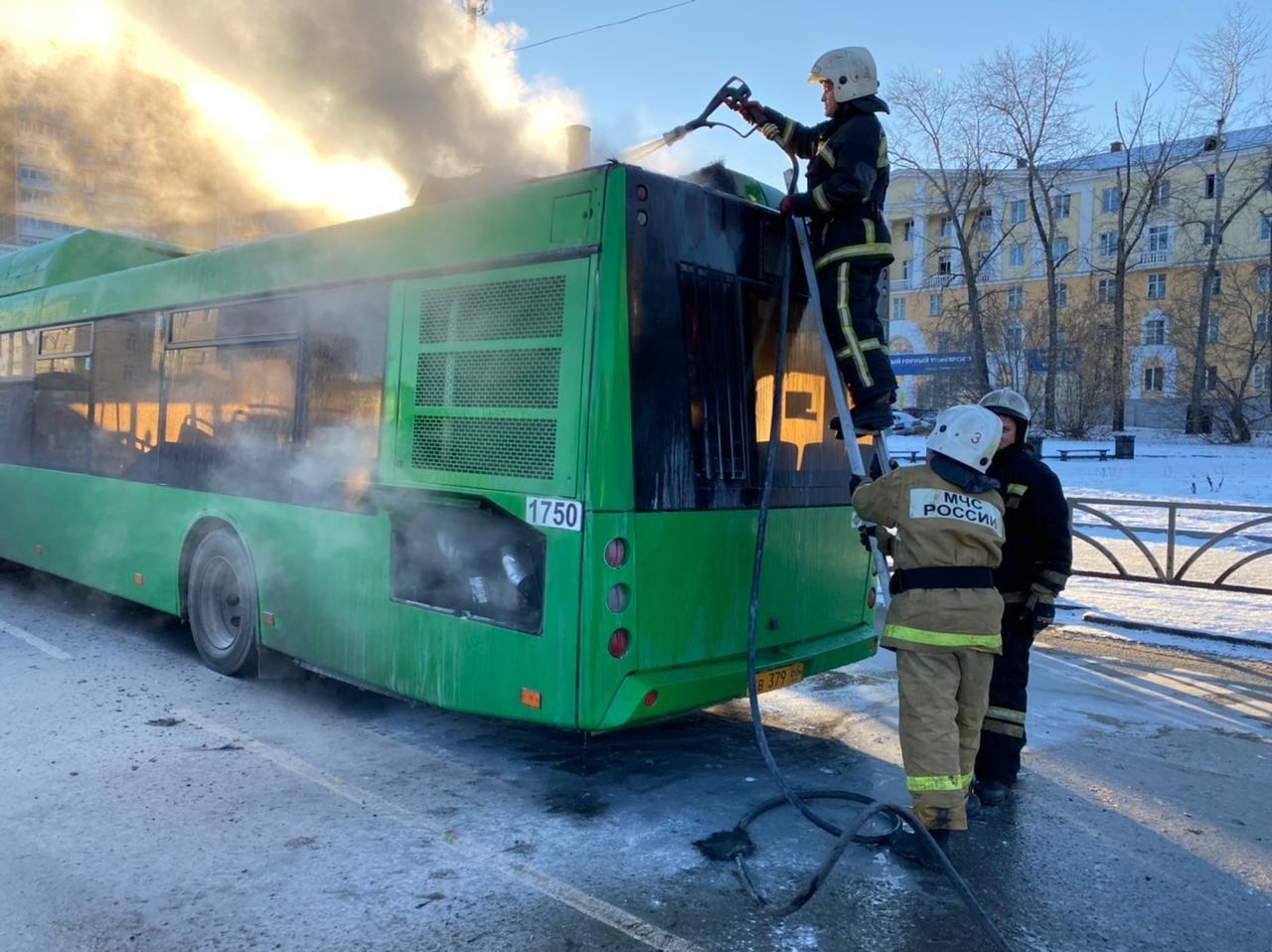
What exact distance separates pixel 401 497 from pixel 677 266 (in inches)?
72.7

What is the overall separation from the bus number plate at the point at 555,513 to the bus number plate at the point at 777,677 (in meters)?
1.27

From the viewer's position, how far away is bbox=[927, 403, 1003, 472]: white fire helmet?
387cm

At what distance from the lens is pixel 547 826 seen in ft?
13.5

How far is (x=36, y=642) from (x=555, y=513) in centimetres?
537

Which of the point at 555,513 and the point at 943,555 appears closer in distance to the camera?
the point at 943,555

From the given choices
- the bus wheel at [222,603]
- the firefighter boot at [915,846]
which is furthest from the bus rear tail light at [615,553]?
the bus wheel at [222,603]

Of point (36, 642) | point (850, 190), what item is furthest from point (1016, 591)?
point (36, 642)

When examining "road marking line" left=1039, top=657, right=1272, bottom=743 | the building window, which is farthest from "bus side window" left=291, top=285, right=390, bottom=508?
the building window

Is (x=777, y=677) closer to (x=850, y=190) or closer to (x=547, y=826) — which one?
(x=547, y=826)

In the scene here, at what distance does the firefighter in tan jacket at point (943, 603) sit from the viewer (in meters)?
3.77

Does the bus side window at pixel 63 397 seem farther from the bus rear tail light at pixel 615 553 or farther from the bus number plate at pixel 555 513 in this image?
the bus rear tail light at pixel 615 553

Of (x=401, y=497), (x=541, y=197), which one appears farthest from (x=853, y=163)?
(x=401, y=497)

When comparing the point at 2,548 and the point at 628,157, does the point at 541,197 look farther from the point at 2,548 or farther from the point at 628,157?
the point at 2,548

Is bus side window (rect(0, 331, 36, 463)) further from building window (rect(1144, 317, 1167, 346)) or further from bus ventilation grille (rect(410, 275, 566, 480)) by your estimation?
building window (rect(1144, 317, 1167, 346))
